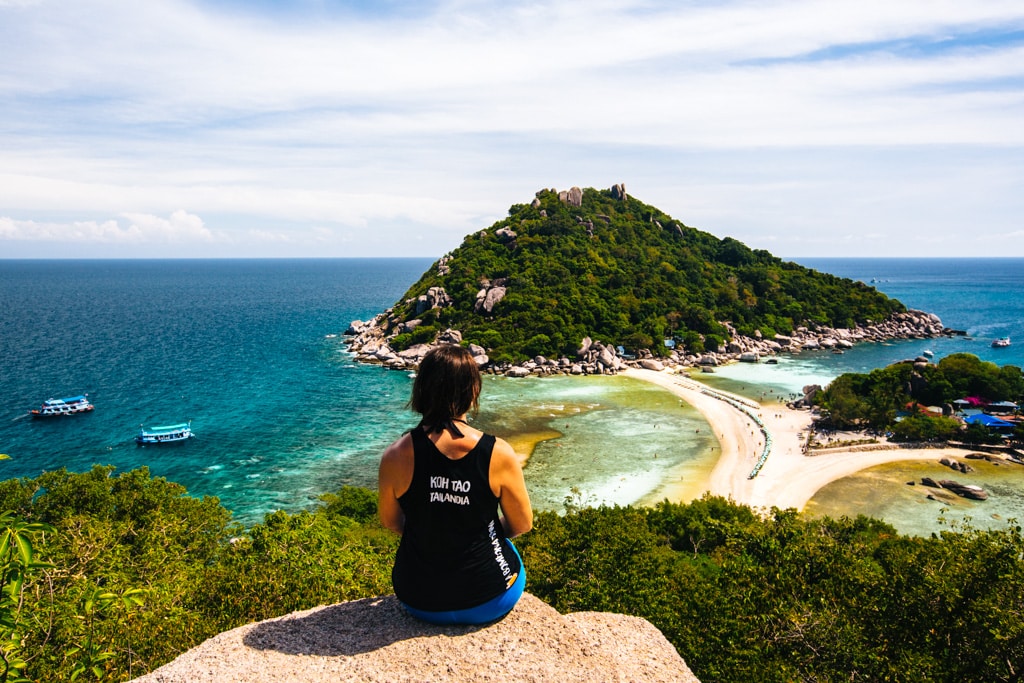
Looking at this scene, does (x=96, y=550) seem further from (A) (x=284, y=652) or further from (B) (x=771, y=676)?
(B) (x=771, y=676)

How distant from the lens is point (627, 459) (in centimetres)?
4384

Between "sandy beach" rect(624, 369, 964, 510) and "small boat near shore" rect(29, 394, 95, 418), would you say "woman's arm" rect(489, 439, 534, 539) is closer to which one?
"sandy beach" rect(624, 369, 964, 510)

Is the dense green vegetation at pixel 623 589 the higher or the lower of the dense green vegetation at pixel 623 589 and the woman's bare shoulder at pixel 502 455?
the lower

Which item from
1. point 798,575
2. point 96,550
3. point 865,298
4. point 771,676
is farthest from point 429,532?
point 865,298

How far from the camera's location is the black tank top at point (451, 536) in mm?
4891

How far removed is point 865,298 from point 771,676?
371 feet

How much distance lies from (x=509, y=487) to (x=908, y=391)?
222 ft

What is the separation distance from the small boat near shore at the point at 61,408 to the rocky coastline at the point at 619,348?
32655mm

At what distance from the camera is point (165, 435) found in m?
46.8

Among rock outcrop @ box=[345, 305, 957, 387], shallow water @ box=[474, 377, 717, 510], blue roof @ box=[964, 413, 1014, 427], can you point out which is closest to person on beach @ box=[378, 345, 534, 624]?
shallow water @ box=[474, 377, 717, 510]

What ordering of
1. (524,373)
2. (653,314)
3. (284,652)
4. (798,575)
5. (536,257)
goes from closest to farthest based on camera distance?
(284,652) → (798,575) → (524,373) → (653,314) → (536,257)

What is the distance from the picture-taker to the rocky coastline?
243 ft

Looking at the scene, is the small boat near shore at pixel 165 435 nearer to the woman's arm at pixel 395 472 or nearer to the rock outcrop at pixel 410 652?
the rock outcrop at pixel 410 652

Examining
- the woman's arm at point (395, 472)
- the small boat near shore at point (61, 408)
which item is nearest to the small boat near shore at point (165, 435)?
the small boat near shore at point (61, 408)
